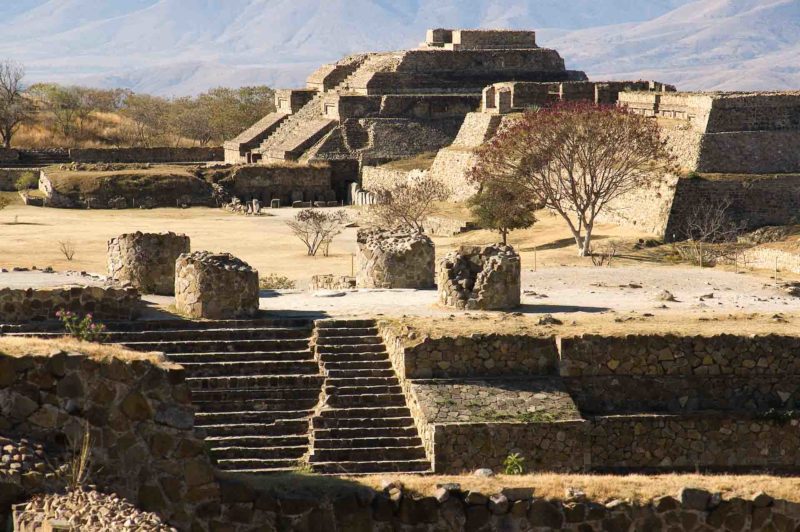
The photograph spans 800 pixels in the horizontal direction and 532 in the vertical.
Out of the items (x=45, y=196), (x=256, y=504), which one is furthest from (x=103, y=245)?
(x=256, y=504)

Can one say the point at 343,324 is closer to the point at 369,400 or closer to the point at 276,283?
the point at 369,400

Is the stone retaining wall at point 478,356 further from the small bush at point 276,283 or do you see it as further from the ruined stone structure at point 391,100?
the ruined stone structure at point 391,100

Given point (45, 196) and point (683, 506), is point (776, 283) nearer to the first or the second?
point (683, 506)

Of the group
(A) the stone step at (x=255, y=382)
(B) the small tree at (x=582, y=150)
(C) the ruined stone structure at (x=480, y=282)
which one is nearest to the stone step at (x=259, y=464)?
(A) the stone step at (x=255, y=382)

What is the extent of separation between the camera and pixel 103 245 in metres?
46.8

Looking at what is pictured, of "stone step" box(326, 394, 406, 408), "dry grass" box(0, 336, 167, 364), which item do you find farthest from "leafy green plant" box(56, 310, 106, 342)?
"dry grass" box(0, 336, 167, 364)

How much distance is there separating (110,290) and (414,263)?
633 cm

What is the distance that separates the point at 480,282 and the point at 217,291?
410 centimetres

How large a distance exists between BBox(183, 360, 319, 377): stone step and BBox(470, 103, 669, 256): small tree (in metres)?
19.0

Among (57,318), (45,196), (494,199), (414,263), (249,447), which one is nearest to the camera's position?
(249,447)

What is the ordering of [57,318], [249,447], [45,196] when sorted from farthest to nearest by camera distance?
[45,196], [57,318], [249,447]

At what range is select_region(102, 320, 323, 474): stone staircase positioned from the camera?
66.5ft

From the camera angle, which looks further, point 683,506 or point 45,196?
point 45,196

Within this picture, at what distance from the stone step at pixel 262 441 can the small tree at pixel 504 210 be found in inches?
958
